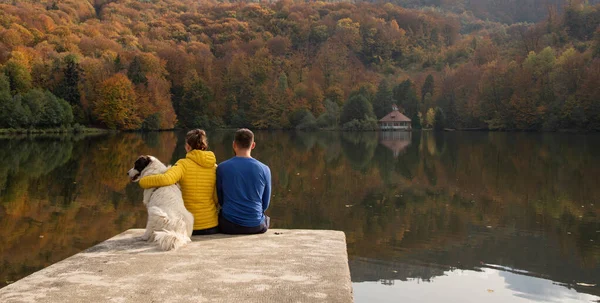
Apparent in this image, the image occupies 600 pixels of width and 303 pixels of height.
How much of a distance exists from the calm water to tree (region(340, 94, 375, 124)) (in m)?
62.8

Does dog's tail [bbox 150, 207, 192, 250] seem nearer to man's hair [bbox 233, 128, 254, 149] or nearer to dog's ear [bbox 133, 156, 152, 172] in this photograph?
dog's ear [bbox 133, 156, 152, 172]

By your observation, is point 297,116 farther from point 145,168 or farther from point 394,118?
point 145,168

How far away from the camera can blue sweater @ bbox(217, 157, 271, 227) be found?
6.81 metres

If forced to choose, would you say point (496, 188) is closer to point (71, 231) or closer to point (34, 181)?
point (71, 231)

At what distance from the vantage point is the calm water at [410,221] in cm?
845

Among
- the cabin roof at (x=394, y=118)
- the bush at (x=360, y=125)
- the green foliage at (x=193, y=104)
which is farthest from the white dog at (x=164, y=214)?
the cabin roof at (x=394, y=118)

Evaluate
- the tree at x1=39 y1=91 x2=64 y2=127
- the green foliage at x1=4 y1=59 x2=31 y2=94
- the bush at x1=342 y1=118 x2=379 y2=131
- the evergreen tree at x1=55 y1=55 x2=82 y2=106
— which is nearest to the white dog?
the tree at x1=39 y1=91 x2=64 y2=127

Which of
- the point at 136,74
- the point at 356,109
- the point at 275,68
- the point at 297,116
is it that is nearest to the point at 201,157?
the point at 136,74

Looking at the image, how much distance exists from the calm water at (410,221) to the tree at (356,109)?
62.8 metres

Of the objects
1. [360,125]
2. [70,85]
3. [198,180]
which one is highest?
[70,85]

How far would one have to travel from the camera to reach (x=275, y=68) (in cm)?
11150

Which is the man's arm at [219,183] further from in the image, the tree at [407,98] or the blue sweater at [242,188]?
the tree at [407,98]

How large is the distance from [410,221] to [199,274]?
8.47 meters

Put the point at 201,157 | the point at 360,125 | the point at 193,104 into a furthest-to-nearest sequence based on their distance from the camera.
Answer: the point at 193,104
the point at 360,125
the point at 201,157
